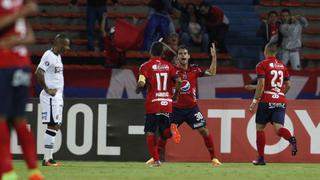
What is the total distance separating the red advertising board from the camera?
673 inches

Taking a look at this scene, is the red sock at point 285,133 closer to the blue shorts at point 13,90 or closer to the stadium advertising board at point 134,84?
the stadium advertising board at point 134,84

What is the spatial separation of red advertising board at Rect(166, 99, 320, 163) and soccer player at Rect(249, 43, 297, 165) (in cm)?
158

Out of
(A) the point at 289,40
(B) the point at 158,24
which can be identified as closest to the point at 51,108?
(B) the point at 158,24

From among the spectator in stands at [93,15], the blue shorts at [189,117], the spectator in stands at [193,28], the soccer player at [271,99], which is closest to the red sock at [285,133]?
the soccer player at [271,99]

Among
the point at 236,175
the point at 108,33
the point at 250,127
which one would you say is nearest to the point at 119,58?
the point at 108,33

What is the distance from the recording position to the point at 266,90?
15.5 meters

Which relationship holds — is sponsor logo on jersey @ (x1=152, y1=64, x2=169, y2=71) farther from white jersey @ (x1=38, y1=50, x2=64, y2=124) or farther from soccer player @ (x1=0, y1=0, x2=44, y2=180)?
soccer player @ (x1=0, y1=0, x2=44, y2=180)

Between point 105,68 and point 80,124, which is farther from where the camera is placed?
point 105,68

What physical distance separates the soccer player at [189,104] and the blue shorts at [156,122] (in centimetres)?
75

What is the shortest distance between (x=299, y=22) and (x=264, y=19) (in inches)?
78.7

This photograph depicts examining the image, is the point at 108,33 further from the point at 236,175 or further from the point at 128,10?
the point at 236,175

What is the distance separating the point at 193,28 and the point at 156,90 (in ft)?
25.6

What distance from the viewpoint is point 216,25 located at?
22.8 metres

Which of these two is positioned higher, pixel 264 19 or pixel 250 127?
pixel 264 19
